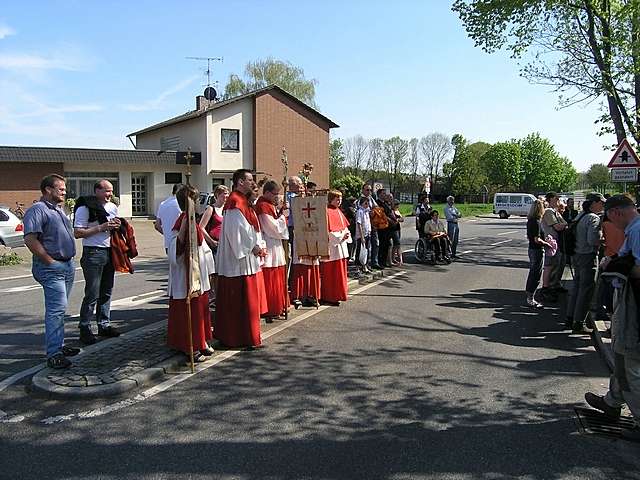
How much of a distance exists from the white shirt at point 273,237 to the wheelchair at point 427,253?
867 cm

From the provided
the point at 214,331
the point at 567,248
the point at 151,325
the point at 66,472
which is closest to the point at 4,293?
the point at 151,325

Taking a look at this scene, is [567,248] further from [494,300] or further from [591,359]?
[494,300]

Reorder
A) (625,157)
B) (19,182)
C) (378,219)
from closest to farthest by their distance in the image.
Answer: (625,157) < (378,219) < (19,182)

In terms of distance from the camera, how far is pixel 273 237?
812 centimetres

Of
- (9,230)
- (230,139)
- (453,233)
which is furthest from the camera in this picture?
(230,139)

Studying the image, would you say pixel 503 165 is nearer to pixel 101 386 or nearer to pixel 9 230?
pixel 9 230

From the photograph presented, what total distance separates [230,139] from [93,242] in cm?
3082

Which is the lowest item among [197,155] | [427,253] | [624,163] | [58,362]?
[58,362]

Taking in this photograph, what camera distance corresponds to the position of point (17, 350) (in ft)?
22.7

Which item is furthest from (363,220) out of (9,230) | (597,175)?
(597,175)

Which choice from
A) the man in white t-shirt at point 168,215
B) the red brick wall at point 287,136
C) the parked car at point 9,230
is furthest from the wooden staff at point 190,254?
the red brick wall at point 287,136

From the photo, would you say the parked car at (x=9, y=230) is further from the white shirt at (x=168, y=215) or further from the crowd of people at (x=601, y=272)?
the crowd of people at (x=601, y=272)

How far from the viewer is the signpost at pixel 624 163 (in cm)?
1239

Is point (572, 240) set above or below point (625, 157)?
below
